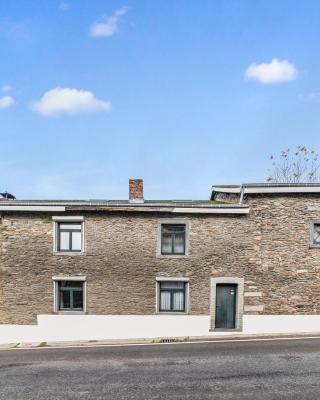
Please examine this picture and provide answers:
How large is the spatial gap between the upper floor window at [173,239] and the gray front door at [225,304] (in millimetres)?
2905

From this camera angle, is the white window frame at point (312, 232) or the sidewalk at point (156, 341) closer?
the sidewalk at point (156, 341)

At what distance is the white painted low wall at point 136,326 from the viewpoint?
64.4 feet

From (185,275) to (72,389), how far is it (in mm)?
9590

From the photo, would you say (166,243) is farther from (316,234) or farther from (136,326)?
(316,234)

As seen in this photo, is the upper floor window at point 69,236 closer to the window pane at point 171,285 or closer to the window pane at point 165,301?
the window pane at point 171,285

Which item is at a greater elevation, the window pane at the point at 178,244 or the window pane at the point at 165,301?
the window pane at the point at 178,244

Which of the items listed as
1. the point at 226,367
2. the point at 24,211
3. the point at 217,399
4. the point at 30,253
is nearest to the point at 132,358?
the point at 226,367

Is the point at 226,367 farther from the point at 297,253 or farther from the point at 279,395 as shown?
the point at 297,253

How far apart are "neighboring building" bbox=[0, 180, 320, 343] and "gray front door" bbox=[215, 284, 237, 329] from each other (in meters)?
0.05

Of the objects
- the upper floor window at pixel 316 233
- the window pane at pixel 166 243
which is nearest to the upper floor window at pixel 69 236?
the window pane at pixel 166 243

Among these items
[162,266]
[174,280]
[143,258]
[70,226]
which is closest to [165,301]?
[174,280]

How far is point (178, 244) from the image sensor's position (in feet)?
66.5

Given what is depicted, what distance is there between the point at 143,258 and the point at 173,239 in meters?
1.89

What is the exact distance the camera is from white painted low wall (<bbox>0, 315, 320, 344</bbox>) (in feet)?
64.4
